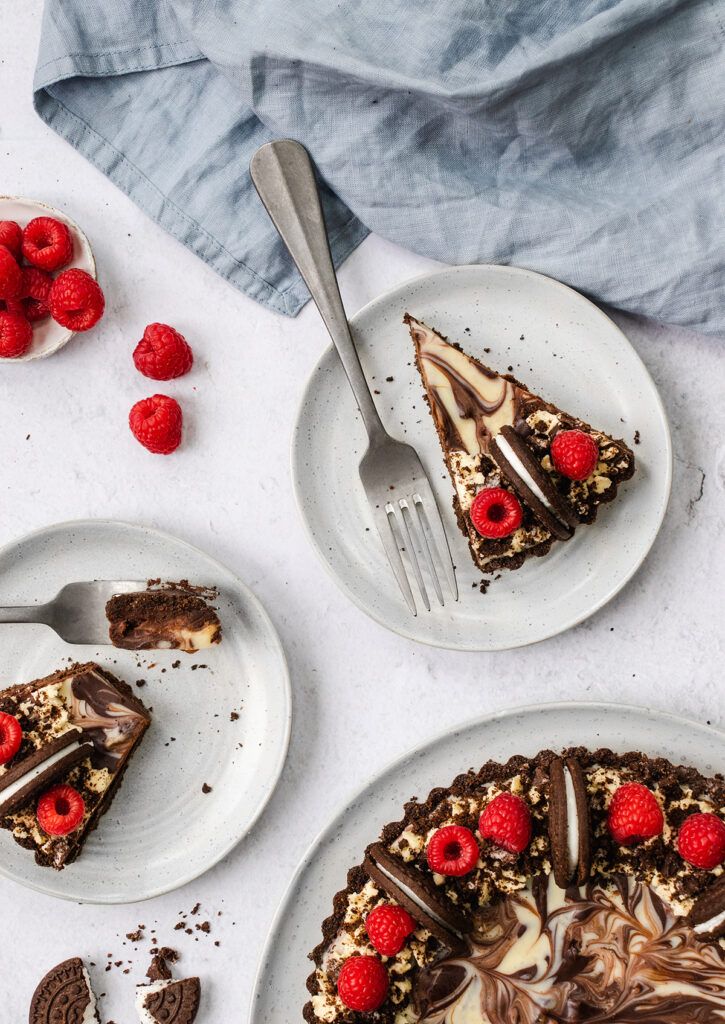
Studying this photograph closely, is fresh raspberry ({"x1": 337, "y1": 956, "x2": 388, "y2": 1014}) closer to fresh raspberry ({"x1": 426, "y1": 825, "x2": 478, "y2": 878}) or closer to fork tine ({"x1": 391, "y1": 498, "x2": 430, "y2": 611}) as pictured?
fresh raspberry ({"x1": 426, "y1": 825, "x2": 478, "y2": 878})

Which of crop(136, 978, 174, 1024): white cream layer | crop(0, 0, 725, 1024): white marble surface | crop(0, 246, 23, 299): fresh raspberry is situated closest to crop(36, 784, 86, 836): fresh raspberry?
crop(0, 0, 725, 1024): white marble surface

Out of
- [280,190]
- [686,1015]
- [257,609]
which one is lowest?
[686,1015]

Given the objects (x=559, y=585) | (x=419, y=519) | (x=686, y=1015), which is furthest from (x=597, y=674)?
(x=686, y=1015)

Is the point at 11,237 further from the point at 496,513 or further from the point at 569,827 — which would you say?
the point at 569,827

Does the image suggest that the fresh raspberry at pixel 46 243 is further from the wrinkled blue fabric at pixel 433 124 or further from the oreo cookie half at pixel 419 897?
the oreo cookie half at pixel 419 897

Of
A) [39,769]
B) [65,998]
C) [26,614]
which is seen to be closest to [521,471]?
[26,614]

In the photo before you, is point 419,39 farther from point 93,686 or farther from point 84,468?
point 93,686
